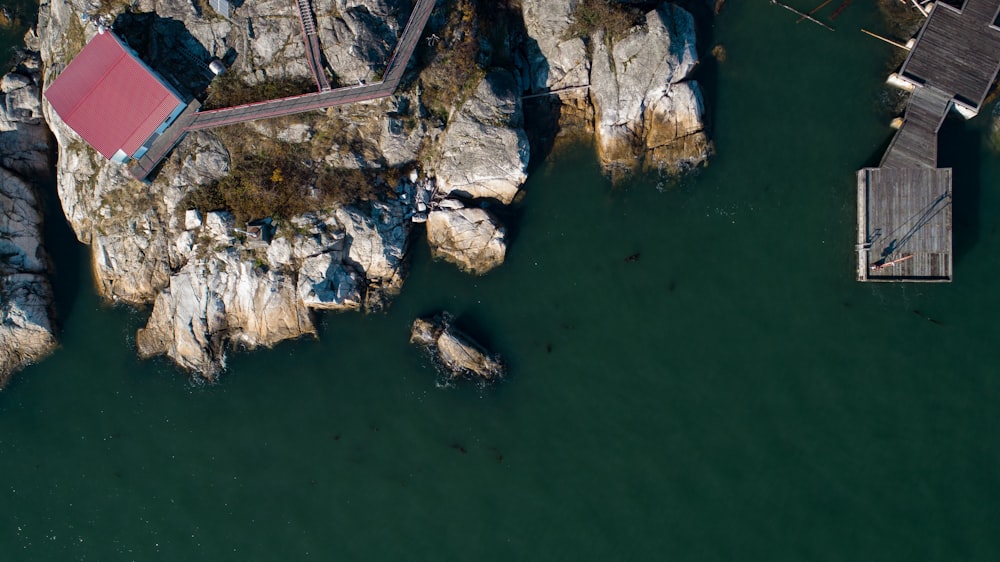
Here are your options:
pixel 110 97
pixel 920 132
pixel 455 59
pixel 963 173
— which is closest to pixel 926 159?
pixel 920 132

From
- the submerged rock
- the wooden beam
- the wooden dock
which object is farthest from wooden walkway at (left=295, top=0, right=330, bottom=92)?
the wooden dock

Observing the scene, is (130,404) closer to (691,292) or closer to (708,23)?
(691,292)

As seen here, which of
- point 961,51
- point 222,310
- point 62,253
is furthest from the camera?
point 62,253

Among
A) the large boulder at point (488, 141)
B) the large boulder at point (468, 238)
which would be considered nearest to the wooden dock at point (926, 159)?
the large boulder at point (488, 141)

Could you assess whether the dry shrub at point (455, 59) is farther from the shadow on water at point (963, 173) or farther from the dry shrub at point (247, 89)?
the shadow on water at point (963, 173)

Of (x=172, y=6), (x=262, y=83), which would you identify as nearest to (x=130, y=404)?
(x=262, y=83)

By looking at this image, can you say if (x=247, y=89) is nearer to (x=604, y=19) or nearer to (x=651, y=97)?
(x=604, y=19)

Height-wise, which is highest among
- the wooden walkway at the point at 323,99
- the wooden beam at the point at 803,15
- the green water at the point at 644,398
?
the wooden beam at the point at 803,15
